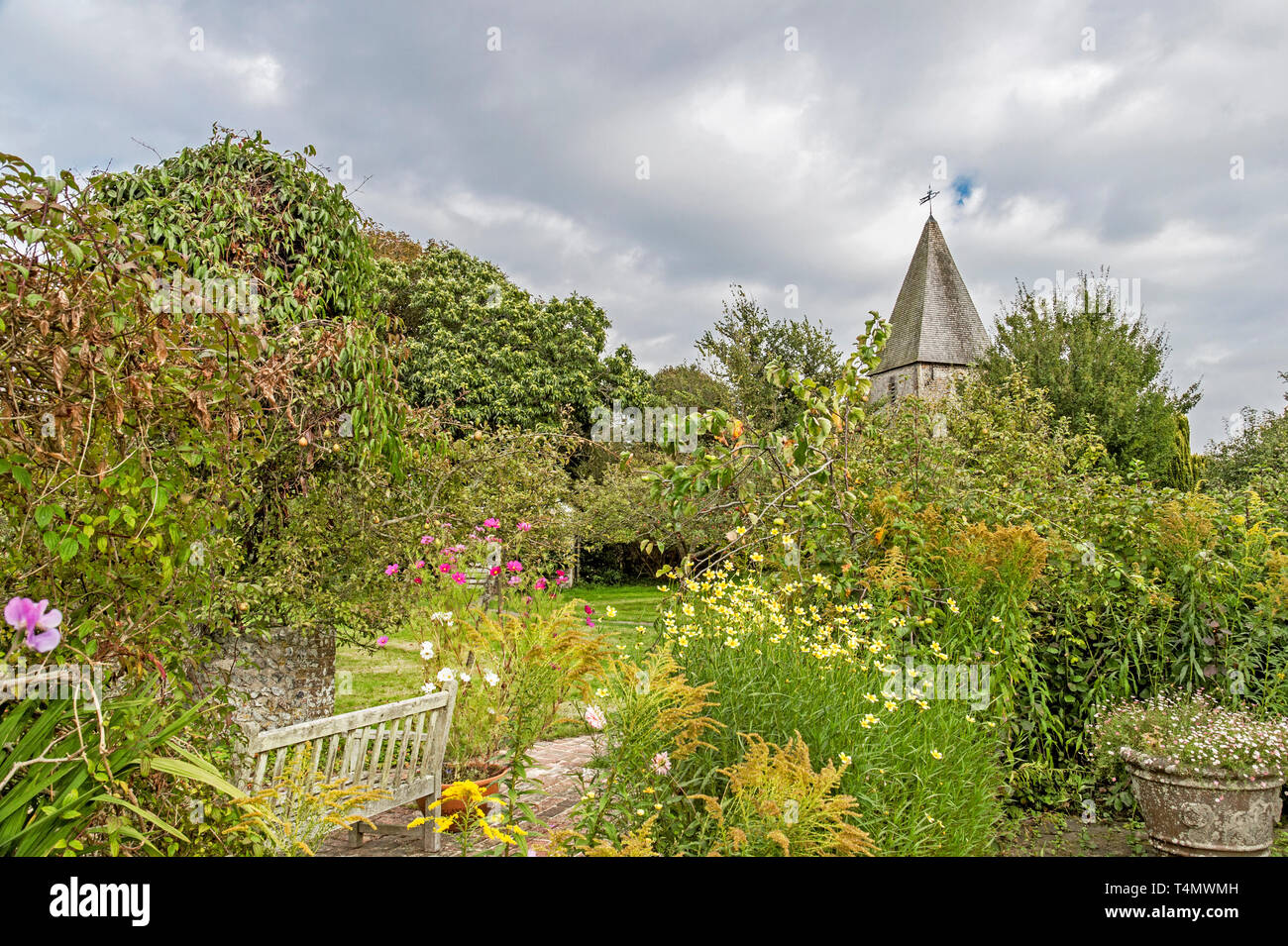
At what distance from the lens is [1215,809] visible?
359 cm

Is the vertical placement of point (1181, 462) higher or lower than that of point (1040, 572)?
higher

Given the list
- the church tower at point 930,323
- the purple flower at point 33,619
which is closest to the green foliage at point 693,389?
the church tower at point 930,323

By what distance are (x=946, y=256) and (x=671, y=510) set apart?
37.3m

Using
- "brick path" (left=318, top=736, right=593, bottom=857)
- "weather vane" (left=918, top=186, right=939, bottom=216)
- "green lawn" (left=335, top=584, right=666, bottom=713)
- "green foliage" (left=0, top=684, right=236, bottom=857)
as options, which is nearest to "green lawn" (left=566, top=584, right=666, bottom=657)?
"green lawn" (left=335, top=584, right=666, bottom=713)

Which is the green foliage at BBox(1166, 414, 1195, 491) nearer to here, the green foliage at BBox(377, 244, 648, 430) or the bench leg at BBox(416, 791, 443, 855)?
the green foliage at BBox(377, 244, 648, 430)

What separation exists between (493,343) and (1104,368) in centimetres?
1494

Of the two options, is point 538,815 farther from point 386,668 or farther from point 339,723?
point 386,668

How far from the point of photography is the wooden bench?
131 inches

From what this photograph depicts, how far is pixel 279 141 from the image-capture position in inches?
200

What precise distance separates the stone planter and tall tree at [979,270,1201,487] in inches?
532

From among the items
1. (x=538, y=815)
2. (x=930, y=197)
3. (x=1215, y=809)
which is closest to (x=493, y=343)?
(x=538, y=815)

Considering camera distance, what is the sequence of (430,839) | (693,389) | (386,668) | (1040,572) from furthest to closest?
(693,389) < (386,668) < (1040,572) < (430,839)
